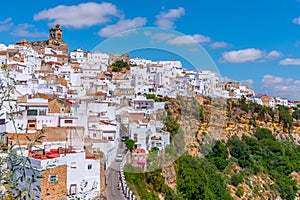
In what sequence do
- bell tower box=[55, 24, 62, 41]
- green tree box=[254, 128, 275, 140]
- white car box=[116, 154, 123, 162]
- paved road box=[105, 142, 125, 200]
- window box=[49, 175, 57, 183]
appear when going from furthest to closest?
bell tower box=[55, 24, 62, 41]
green tree box=[254, 128, 275, 140]
paved road box=[105, 142, 125, 200]
white car box=[116, 154, 123, 162]
window box=[49, 175, 57, 183]

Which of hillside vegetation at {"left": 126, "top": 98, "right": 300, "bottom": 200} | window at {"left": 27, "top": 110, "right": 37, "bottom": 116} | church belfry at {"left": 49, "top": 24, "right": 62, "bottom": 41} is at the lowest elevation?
hillside vegetation at {"left": 126, "top": 98, "right": 300, "bottom": 200}

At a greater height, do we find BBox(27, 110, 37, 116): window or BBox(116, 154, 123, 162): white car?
BBox(27, 110, 37, 116): window

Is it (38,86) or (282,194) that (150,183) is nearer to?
(38,86)

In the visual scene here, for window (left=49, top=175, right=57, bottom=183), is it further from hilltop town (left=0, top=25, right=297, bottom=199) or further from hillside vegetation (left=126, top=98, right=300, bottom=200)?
hillside vegetation (left=126, top=98, right=300, bottom=200)

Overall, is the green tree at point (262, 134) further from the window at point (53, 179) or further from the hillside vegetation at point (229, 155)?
the window at point (53, 179)

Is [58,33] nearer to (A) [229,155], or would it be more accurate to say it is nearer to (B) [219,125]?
(A) [229,155]

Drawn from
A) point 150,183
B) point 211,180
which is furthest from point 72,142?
point 211,180

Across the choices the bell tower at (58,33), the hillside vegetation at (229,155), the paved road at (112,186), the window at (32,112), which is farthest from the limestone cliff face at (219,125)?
the bell tower at (58,33)

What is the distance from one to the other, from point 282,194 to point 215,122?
11.1 m

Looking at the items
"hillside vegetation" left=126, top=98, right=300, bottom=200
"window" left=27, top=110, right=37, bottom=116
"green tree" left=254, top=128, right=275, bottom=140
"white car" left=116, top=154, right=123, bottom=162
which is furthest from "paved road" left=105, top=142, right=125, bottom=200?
"green tree" left=254, top=128, right=275, bottom=140

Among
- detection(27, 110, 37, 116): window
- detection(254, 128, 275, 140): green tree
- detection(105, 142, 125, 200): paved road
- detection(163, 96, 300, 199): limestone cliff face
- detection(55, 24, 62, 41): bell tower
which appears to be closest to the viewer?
detection(163, 96, 300, 199): limestone cliff face

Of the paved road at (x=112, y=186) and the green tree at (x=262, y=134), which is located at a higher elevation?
the paved road at (x=112, y=186)

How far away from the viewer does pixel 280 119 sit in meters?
21.8

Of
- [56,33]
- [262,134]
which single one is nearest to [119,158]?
[262,134]
